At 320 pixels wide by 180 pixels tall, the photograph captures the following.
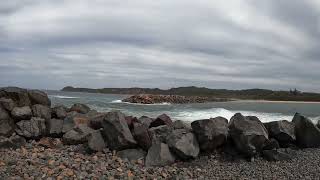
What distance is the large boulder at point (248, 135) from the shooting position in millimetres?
11461

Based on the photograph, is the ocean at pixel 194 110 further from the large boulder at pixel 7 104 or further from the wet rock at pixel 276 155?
the wet rock at pixel 276 155

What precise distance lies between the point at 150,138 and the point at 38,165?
9.89 ft

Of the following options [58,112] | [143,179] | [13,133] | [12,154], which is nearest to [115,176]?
[143,179]

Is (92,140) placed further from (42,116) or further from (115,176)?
(42,116)

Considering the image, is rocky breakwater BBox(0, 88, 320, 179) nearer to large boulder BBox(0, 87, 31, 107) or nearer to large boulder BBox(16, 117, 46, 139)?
large boulder BBox(16, 117, 46, 139)

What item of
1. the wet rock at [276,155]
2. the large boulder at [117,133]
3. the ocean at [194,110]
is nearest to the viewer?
the wet rock at [276,155]

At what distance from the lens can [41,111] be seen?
1470 centimetres

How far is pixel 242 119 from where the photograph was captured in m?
12.1

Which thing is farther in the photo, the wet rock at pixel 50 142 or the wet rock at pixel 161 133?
the wet rock at pixel 50 142

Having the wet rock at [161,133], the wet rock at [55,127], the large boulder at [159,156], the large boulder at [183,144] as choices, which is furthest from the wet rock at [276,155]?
the wet rock at [55,127]

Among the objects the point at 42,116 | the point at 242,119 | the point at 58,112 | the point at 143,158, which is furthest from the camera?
the point at 58,112

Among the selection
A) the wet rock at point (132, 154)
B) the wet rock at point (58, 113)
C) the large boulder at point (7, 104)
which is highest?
the large boulder at point (7, 104)

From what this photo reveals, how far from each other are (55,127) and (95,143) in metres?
2.78

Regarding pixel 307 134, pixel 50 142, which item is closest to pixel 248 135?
pixel 307 134
